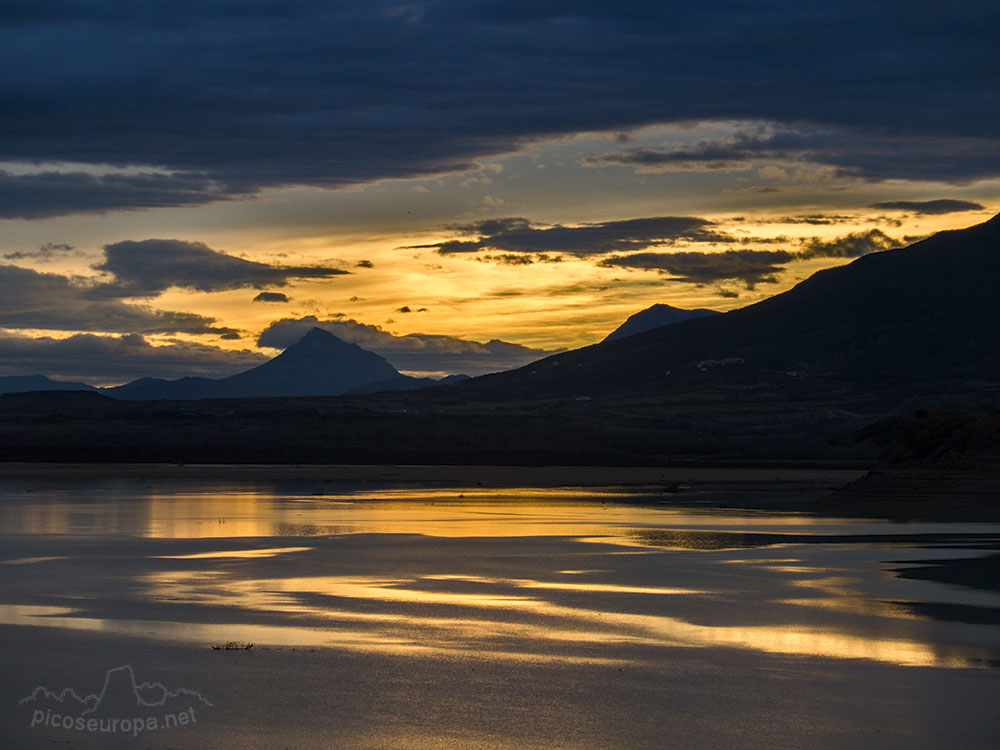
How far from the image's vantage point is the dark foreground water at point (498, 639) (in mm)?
14328

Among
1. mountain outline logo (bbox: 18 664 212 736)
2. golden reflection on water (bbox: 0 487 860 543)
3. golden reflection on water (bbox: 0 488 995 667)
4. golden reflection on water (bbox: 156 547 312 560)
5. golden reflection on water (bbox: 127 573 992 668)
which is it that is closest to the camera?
mountain outline logo (bbox: 18 664 212 736)

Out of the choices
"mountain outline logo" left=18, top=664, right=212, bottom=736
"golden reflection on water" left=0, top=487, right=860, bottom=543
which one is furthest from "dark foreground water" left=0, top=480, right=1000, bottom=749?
"golden reflection on water" left=0, top=487, right=860, bottom=543

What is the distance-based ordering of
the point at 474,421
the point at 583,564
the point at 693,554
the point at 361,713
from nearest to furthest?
the point at 361,713, the point at 583,564, the point at 693,554, the point at 474,421

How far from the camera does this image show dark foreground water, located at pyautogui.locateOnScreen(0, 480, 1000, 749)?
14328 millimetres

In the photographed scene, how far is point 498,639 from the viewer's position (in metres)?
19.8

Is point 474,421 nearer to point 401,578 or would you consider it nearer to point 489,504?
point 489,504

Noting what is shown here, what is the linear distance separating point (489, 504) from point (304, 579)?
1062 inches

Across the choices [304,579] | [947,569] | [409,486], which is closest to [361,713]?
[304,579]

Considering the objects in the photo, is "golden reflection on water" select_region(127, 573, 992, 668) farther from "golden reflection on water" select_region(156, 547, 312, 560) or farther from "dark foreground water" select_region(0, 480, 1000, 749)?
"golden reflection on water" select_region(156, 547, 312, 560)

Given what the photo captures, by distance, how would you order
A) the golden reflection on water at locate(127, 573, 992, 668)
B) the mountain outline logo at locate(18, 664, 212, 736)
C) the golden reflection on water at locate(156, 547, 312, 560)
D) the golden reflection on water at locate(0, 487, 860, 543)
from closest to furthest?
the mountain outline logo at locate(18, 664, 212, 736)
the golden reflection on water at locate(127, 573, 992, 668)
the golden reflection on water at locate(156, 547, 312, 560)
the golden reflection on water at locate(0, 487, 860, 543)

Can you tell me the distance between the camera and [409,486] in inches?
Answer: 2685

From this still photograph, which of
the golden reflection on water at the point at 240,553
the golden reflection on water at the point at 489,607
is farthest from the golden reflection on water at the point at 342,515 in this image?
the golden reflection on water at the point at 240,553

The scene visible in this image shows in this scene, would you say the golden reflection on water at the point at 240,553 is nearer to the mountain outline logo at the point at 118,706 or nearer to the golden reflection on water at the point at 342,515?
the golden reflection on water at the point at 342,515

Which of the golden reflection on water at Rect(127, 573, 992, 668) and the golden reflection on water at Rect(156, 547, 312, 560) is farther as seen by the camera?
the golden reflection on water at Rect(156, 547, 312, 560)
